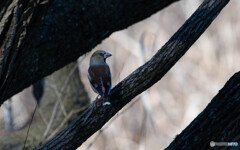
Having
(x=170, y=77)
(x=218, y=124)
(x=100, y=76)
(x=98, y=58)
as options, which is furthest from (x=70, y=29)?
(x=170, y=77)

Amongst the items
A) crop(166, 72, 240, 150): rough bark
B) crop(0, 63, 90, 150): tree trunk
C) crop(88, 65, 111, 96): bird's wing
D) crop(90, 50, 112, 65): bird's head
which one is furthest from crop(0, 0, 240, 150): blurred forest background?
crop(166, 72, 240, 150): rough bark

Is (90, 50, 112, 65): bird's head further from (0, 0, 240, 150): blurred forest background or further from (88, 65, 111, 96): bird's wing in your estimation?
(0, 0, 240, 150): blurred forest background

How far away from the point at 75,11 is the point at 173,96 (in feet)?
31.8

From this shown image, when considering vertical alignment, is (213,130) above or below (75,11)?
below

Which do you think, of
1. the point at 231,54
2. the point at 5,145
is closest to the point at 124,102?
the point at 5,145

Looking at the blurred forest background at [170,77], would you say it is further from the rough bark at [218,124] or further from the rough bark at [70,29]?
the rough bark at [218,124]

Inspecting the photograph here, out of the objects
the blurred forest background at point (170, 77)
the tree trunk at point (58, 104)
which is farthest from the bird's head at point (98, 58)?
the blurred forest background at point (170, 77)

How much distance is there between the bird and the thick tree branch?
85 mm

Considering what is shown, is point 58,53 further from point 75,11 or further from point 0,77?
point 0,77

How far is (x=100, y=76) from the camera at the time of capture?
336 cm

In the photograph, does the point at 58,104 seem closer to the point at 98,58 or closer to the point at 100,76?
the point at 98,58

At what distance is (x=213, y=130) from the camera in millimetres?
2715

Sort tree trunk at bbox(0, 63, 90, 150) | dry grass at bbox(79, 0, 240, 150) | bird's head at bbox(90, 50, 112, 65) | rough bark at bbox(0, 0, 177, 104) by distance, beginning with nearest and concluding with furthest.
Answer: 1. rough bark at bbox(0, 0, 177, 104)
2. bird's head at bbox(90, 50, 112, 65)
3. tree trunk at bbox(0, 63, 90, 150)
4. dry grass at bbox(79, 0, 240, 150)

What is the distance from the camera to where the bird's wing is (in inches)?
122
